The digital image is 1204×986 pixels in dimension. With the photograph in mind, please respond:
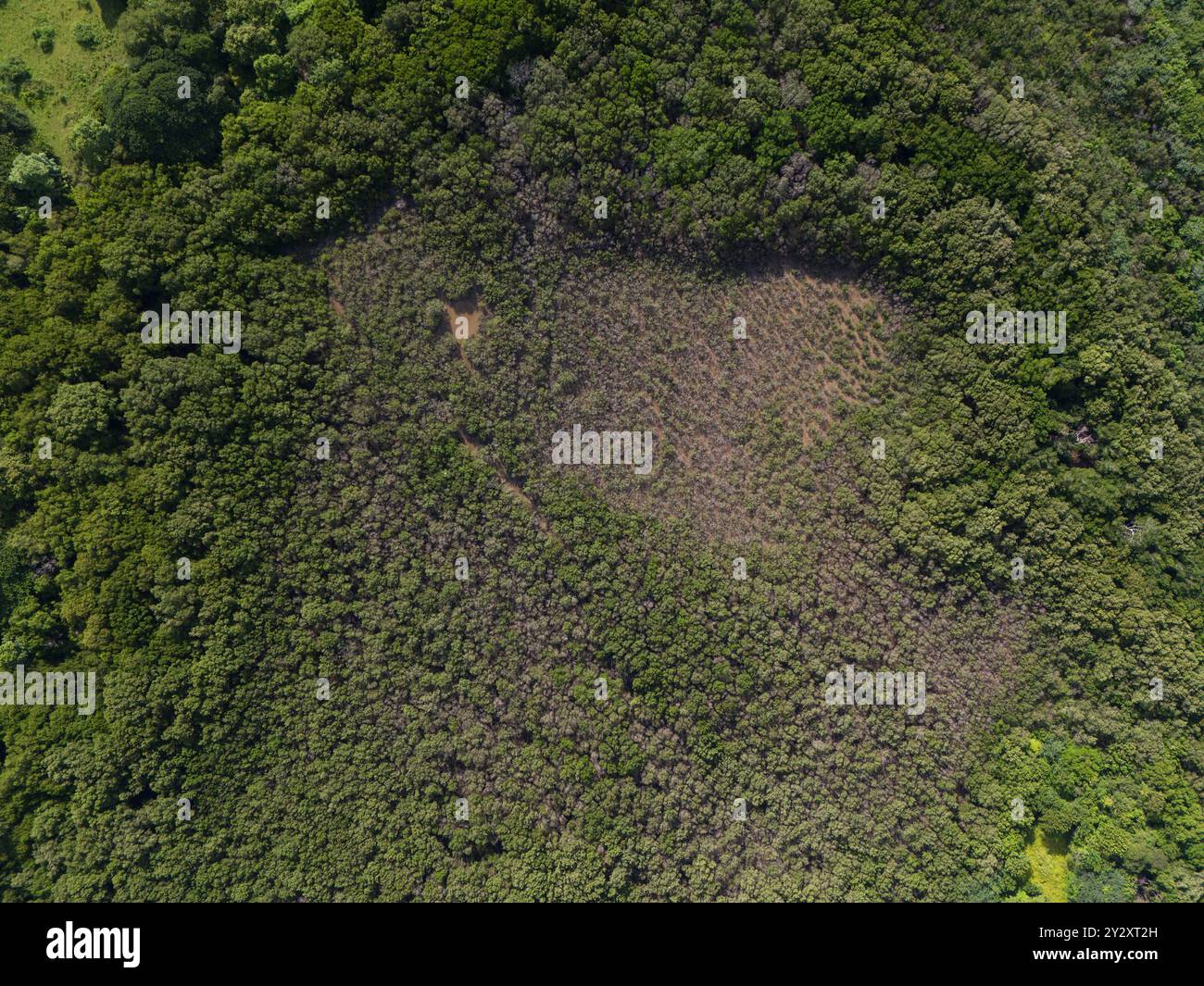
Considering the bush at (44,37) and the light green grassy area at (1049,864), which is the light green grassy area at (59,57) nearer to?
the bush at (44,37)

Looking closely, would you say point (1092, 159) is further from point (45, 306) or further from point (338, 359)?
point (45, 306)

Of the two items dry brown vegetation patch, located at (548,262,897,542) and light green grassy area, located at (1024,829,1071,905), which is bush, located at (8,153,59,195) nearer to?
dry brown vegetation patch, located at (548,262,897,542)

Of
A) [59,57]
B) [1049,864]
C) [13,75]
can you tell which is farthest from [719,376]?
[13,75]

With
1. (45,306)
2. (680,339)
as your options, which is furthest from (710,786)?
(45,306)

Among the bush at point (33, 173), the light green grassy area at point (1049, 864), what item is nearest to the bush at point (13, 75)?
the bush at point (33, 173)

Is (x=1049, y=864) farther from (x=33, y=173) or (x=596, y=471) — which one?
(x=33, y=173)
